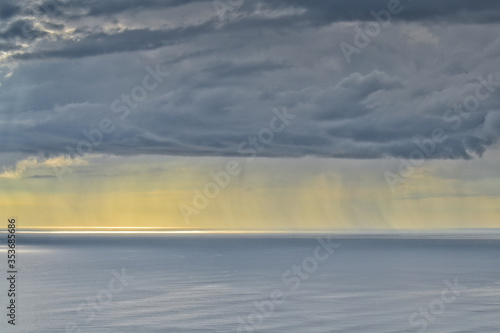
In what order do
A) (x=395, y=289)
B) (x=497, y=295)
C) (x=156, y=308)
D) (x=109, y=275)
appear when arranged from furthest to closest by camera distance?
(x=109, y=275) → (x=395, y=289) → (x=497, y=295) → (x=156, y=308)

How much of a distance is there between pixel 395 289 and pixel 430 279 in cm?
1384

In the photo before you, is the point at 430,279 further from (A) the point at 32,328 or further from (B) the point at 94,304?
(A) the point at 32,328

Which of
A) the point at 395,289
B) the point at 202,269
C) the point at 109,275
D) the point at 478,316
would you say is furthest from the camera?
the point at 202,269

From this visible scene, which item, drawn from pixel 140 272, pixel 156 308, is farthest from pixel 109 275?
pixel 156 308

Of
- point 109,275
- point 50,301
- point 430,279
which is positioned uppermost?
point 109,275

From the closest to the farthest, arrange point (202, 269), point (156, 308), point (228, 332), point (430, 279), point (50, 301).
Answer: point (228, 332)
point (156, 308)
point (50, 301)
point (430, 279)
point (202, 269)

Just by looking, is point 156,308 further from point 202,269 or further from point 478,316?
point 202,269

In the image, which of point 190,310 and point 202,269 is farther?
point 202,269

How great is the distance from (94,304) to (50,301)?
521 cm

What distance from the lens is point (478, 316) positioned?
50812mm

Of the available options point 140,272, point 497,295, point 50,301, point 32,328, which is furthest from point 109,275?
point 497,295

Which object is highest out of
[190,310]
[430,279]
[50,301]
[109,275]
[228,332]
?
[109,275]

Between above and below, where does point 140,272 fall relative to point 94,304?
above

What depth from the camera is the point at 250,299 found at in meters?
61.0
